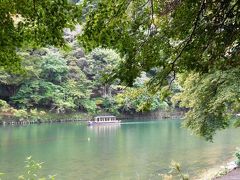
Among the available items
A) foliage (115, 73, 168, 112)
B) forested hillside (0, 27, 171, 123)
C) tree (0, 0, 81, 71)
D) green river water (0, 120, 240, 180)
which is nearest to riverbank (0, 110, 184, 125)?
forested hillside (0, 27, 171, 123)

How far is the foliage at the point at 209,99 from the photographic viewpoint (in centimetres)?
902

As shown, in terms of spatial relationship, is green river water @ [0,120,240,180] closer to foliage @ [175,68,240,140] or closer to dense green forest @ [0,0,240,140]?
foliage @ [175,68,240,140]

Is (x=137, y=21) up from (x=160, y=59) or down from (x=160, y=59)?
up

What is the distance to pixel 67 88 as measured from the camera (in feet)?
132

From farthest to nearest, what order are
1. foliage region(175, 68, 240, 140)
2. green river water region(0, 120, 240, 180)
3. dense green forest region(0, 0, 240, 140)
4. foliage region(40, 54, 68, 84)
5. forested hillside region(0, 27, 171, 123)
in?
foliage region(40, 54, 68, 84), forested hillside region(0, 27, 171, 123), green river water region(0, 120, 240, 180), foliage region(175, 68, 240, 140), dense green forest region(0, 0, 240, 140)

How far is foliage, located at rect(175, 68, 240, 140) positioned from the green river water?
3.48 meters

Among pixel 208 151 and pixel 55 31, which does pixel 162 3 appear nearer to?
pixel 55 31

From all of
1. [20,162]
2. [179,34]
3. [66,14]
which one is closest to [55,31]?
[66,14]

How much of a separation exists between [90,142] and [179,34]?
19660 mm

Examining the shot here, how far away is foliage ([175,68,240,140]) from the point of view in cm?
902

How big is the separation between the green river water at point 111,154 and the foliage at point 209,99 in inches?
137

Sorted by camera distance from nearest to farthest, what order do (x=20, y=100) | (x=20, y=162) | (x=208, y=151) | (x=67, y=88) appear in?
(x=20, y=162)
(x=208, y=151)
(x=20, y=100)
(x=67, y=88)

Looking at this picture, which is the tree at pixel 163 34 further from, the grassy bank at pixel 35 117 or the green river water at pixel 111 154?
the grassy bank at pixel 35 117

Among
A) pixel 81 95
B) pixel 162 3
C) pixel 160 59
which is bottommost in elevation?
pixel 160 59
